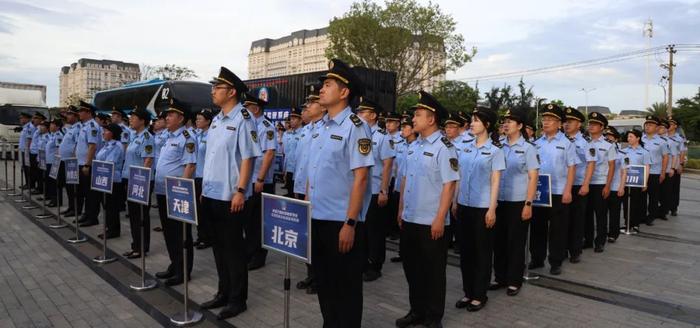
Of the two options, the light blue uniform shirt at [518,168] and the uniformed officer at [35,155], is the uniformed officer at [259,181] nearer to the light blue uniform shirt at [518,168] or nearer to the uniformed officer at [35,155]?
the light blue uniform shirt at [518,168]

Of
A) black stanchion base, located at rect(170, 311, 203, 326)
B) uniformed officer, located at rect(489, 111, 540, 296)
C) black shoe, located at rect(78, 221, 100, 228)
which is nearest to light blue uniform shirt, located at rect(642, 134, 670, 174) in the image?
uniformed officer, located at rect(489, 111, 540, 296)

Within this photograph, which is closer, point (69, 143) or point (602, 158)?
point (602, 158)

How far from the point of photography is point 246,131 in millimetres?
4352

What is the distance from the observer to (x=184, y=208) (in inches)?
165

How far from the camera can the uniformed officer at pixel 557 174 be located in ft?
19.3

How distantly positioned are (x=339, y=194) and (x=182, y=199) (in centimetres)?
171

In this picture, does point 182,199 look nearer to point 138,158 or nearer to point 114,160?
point 138,158

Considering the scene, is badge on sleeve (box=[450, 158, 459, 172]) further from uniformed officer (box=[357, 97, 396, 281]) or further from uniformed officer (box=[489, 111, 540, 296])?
uniformed officer (box=[357, 97, 396, 281])

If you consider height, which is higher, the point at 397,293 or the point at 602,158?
the point at 602,158

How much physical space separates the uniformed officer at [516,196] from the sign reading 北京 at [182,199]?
10.5ft

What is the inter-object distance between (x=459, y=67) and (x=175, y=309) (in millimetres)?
34156

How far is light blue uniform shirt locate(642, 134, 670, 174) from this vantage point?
9609 millimetres

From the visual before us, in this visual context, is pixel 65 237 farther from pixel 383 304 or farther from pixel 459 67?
pixel 459 67

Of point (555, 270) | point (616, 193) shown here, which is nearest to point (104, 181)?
point (555, 270)
